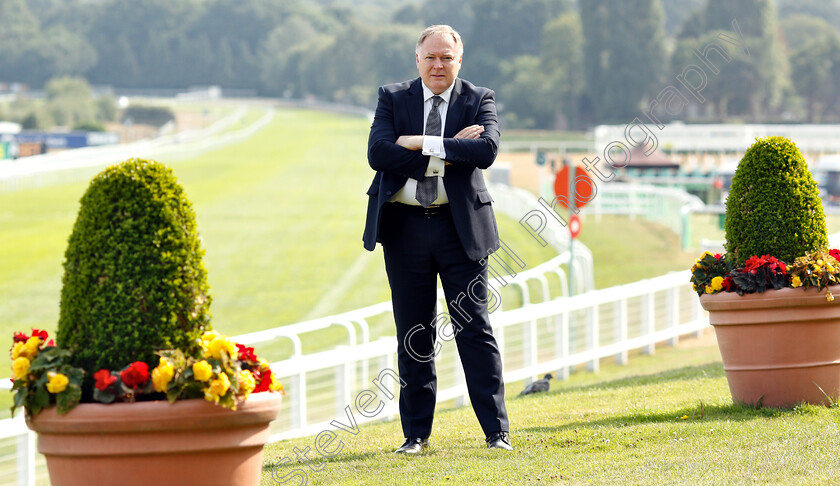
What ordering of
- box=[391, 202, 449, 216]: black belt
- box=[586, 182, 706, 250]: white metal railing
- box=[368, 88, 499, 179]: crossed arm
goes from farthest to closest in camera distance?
box=[586, 182, 706, 250]: white metal railing → box=[391, 202, 449, 216]: black belt → box=[368, 88, 499, 179]: crossed arm

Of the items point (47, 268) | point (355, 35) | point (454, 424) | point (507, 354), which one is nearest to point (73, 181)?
point (47, 268)

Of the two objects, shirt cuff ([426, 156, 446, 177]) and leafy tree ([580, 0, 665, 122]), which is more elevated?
leafy tree ([580, 0, 665, 122])

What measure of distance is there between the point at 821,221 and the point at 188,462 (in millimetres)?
3424

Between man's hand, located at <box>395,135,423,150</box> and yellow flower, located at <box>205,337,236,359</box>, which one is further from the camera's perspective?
man's hand, located at <box>395,135,423,150</box>

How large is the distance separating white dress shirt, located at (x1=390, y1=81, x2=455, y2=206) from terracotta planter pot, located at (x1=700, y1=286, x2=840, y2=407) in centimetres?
151

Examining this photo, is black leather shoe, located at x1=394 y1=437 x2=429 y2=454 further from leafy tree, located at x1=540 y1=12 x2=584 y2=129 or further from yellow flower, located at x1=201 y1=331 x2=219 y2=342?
leafy tree, located at x1=540 y1=12 x2=584 y2=129

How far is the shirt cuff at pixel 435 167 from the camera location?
15.7 feet

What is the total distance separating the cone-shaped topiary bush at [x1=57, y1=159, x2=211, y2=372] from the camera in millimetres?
3457

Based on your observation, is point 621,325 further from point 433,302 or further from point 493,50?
point 493,50

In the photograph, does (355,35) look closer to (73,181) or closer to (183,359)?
(73,181)

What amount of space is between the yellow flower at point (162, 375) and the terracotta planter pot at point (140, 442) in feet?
0.17

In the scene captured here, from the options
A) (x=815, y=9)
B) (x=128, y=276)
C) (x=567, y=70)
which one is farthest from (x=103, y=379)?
(x=815, y=9)

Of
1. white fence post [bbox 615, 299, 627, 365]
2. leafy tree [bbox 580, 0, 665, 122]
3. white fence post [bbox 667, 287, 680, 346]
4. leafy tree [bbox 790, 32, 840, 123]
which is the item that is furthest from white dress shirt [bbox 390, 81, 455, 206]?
leafy tree [bbox 790, 32, 840, 123]

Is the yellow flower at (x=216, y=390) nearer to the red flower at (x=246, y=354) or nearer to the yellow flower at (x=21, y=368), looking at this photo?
the red flower at (x=246, y=354)
